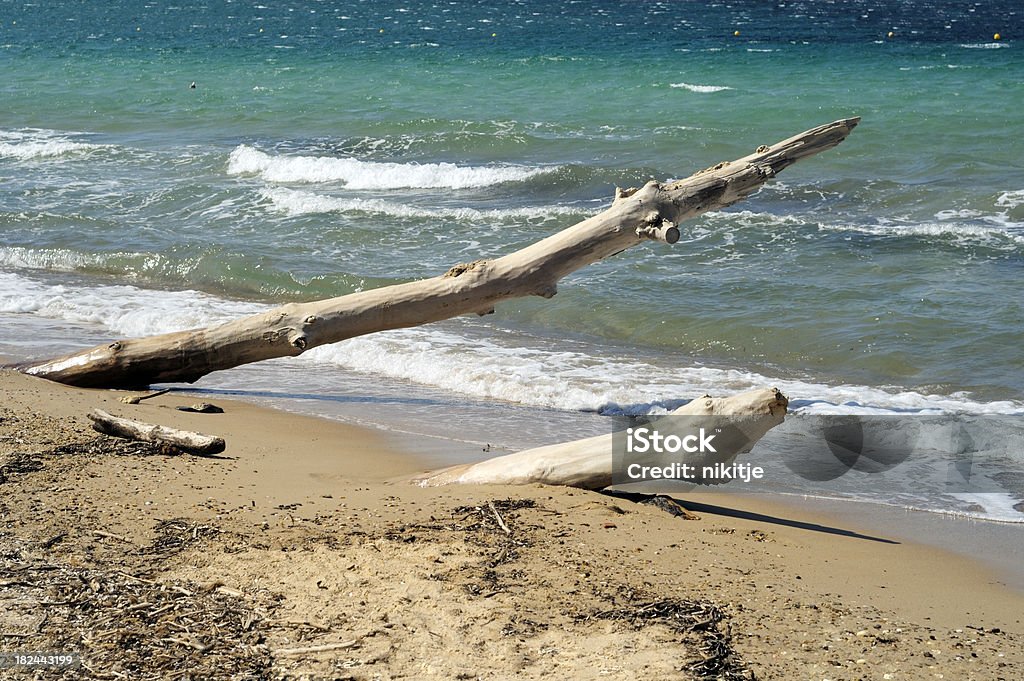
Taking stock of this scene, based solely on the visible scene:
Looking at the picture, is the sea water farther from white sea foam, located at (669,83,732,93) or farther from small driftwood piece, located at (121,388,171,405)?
small driftwood piece, located at (121,388,171,405)

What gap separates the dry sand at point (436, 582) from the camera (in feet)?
13.8

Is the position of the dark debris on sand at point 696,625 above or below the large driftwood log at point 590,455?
below

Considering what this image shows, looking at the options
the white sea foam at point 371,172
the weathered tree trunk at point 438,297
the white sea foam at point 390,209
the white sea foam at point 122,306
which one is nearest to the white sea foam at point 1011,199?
the white sea foam at point 390,209

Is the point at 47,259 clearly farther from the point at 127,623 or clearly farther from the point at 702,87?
the point at 702,87

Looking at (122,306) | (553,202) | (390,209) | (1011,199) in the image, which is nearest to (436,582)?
(122,306)

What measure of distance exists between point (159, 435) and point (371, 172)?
11559mm

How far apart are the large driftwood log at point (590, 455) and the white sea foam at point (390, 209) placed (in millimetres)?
8728

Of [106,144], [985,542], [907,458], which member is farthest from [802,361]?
[106,144]

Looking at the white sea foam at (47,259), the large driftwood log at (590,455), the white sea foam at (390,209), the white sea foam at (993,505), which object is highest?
the white sea foam at (390,209)

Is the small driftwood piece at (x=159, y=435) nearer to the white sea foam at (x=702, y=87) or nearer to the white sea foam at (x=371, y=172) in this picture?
the white sea foam at (x=371, y=172)

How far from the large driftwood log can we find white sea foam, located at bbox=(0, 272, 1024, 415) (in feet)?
7.48

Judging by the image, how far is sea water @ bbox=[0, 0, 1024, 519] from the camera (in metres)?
9.19

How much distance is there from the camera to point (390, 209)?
15273 mm

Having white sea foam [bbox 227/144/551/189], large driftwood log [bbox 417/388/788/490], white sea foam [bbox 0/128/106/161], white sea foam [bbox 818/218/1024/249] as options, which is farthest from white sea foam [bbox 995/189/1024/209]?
white sea foam [bbox 0/128/106/161]
